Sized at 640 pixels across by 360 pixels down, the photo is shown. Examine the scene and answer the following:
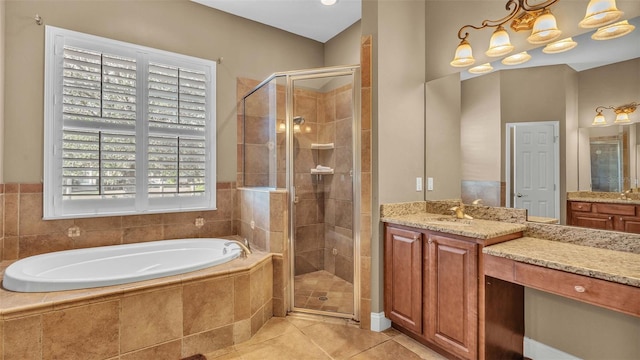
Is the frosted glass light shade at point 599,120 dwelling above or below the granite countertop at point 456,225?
above

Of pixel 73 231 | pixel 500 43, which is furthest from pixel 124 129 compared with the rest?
pixel 500 43

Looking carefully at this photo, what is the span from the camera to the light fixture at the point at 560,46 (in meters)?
1.80

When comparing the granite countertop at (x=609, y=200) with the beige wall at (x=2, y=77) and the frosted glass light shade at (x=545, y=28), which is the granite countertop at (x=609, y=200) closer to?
the frosted glass light shade at (x=545, y=28)

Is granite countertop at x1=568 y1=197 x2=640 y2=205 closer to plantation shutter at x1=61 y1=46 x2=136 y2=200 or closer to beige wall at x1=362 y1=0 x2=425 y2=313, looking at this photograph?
beige wall at x1=362 y1=0 x2=425 y2=313

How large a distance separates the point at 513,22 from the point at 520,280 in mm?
1726

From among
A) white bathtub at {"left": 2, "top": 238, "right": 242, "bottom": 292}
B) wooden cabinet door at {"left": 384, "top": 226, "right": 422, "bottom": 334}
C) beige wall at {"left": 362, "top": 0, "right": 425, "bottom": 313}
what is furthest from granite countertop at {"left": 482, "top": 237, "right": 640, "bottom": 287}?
white bathtub at {"left": 2, "top": 238, "right": 242, "bottom": 292}

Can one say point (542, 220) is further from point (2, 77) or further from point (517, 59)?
point (2, 77)

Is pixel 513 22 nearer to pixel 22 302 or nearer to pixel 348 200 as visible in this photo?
pixel 348 200

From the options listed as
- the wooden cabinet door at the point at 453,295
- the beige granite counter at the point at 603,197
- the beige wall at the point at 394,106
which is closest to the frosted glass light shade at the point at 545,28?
the beige wall at the point at 394,106

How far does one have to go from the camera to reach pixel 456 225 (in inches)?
78.7

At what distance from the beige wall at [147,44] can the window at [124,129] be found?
0.09 meters

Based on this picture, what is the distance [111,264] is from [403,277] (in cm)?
253

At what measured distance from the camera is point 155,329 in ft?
6.23

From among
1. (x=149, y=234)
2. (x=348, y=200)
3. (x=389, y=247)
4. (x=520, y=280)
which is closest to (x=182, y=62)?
(x=149, y=234)
